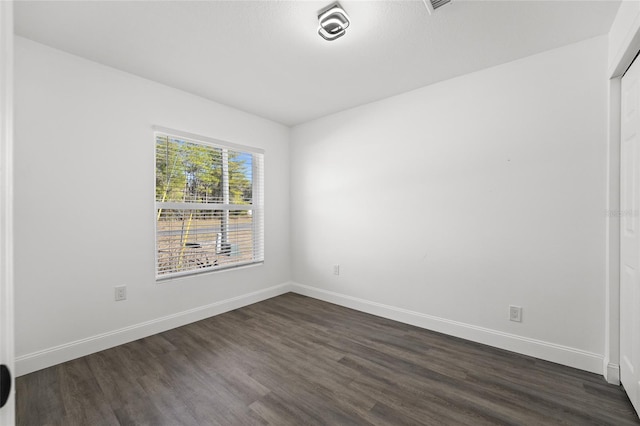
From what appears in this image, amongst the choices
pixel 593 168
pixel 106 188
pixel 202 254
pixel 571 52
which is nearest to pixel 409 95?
pixel 571 52

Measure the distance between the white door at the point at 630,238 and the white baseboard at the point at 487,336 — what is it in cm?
25

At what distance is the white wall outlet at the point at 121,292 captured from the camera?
8.37 ft

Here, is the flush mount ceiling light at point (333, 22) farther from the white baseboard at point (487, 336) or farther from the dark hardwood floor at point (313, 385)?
the white baseboard at point (487, 336)

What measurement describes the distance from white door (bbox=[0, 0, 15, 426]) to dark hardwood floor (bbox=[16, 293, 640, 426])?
4.80 feet

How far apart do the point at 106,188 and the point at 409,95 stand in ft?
10.3

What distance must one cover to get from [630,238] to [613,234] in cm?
24

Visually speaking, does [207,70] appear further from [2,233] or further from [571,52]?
[571,52]

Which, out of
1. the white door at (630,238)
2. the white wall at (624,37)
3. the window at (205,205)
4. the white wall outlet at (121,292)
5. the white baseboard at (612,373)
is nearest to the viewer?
the white wall at (624,37)

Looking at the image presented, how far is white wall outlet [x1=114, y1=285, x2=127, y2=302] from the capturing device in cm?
255

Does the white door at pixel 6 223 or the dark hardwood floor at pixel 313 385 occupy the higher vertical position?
the white door at pixel 6 223

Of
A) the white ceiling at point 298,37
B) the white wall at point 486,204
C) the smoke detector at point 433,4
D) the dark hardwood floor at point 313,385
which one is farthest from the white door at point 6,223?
the white wall at point 486,204

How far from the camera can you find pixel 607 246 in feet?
6.67

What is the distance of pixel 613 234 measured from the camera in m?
1.98

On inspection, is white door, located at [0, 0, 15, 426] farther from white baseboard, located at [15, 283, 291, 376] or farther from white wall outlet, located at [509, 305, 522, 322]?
white wall outlet, located at [509, 305, 522, 322]
